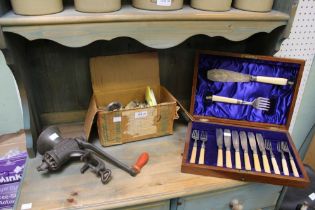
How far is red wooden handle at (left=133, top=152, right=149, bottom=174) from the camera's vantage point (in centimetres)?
88

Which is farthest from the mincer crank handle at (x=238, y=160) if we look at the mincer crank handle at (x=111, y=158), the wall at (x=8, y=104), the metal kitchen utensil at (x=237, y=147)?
the wall at (x=8, y=104)

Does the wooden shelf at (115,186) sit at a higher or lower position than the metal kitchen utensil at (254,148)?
lower

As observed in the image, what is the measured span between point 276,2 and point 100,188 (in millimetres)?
895

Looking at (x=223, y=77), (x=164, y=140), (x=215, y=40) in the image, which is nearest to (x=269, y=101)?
(x=223, y=77)

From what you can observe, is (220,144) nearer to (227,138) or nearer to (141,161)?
(227,138)

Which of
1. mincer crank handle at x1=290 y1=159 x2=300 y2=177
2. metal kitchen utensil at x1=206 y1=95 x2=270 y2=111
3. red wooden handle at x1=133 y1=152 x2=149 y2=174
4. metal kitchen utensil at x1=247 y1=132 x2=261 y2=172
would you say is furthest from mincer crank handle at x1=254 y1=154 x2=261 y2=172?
red wooden handle at x1=133 y1=152 x2=149 y2=174

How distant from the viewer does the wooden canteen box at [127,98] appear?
93cm

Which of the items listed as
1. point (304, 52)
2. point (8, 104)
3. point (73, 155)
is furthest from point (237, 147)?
point (8, 104)

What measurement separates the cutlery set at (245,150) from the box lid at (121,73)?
0.31 m

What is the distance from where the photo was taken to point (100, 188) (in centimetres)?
82

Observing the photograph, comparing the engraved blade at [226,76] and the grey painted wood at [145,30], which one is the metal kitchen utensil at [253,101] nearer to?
the engraved blade at [226,76]

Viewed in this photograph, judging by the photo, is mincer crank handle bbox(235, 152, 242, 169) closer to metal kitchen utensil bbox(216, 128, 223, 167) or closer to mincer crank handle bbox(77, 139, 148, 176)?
metal kitchen utensil bbox(216, 128, 223, 167)

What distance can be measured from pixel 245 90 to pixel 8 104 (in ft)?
3.53

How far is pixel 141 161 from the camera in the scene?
0.90 meters
